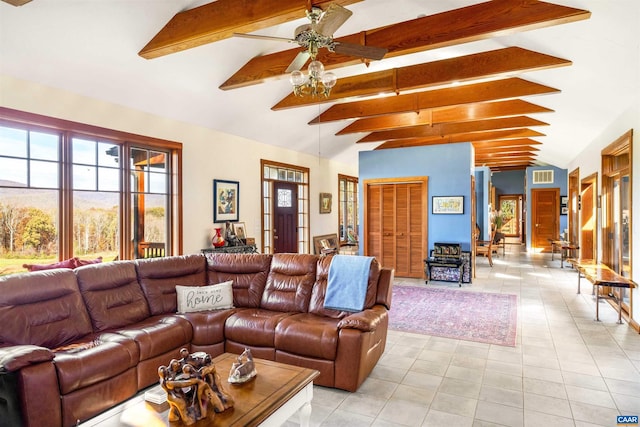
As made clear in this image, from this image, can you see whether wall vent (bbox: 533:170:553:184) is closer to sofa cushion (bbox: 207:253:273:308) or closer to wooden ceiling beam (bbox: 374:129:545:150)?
wooden ceiling beam (bbox: 374:129:545:150)

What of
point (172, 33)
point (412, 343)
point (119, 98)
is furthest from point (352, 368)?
point (119, 98)

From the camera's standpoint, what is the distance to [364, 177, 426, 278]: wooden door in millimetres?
7707

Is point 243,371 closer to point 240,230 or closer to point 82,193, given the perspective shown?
point 82,193

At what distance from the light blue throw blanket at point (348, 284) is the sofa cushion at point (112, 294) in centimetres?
177

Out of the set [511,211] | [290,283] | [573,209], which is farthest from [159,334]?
[511,211]

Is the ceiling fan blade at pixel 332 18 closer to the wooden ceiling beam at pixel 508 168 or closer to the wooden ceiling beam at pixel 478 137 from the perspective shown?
the wooden ceiling beam at pixel 478 137

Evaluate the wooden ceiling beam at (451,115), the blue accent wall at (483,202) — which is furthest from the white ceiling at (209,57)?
the blue accent wall at (483,202)

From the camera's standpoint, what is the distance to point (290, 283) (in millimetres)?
3801

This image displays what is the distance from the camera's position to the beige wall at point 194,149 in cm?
379

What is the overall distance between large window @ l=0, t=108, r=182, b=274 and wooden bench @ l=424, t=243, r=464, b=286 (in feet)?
15.0

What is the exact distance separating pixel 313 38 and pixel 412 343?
314 cm

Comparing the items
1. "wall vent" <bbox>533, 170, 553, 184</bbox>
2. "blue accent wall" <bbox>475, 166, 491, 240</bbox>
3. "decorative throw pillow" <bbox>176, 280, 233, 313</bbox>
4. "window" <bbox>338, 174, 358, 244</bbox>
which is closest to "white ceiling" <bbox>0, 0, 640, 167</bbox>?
"decorative throw pillow" <bbox>176, 280, 233, 313</bbox>

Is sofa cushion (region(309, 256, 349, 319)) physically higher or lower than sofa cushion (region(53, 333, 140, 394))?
higher

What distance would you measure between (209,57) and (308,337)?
3548mm
